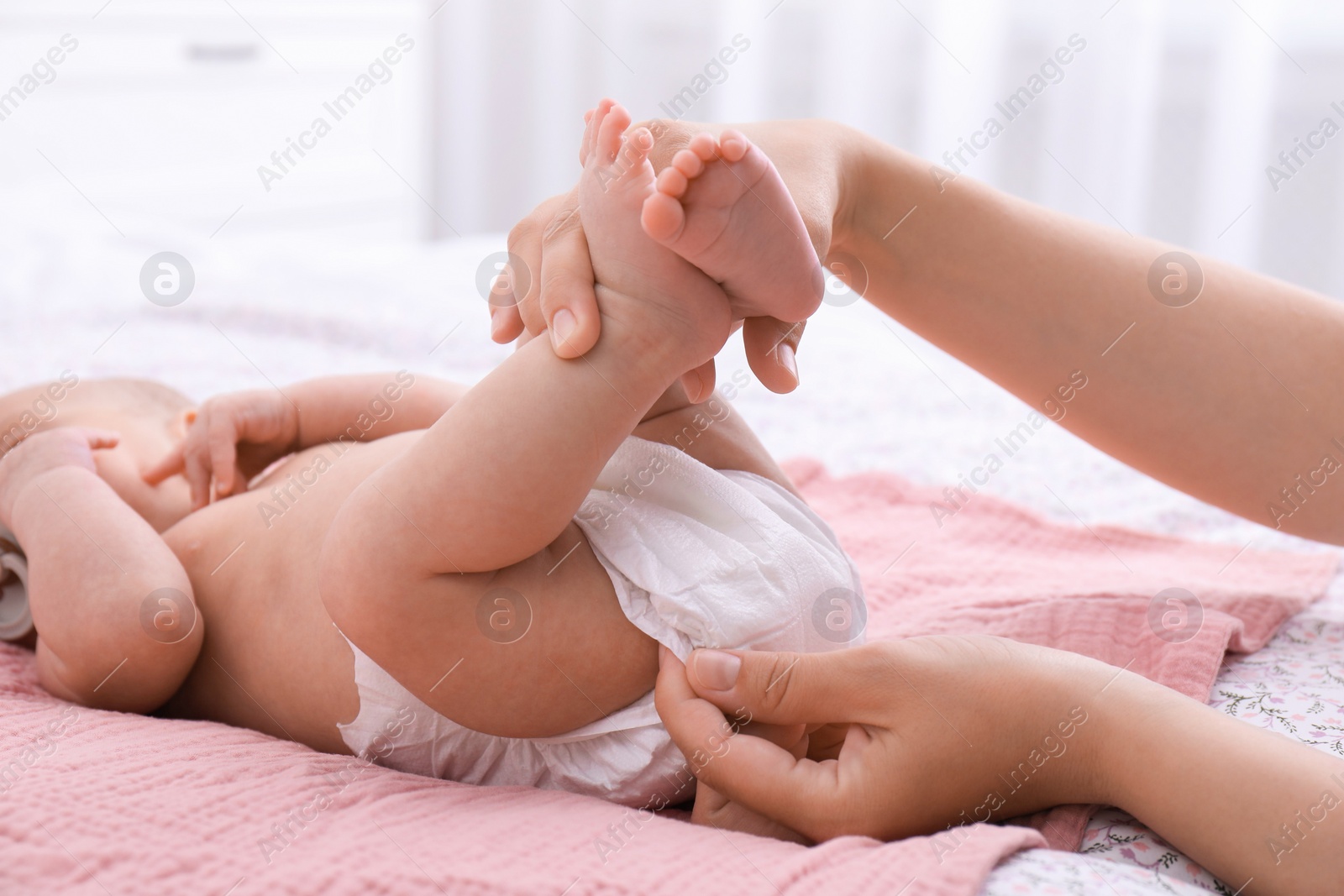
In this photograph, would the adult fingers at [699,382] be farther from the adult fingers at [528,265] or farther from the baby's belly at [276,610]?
the baby's belly at [276,610]

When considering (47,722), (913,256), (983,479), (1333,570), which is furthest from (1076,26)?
(47,722)

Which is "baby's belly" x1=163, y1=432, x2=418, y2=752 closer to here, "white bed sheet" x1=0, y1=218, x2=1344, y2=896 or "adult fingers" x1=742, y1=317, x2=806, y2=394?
"adult fingers" x1=742, y1=317, x2=806, y2=394

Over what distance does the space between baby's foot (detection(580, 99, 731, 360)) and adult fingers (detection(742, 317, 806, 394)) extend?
2.0 inches

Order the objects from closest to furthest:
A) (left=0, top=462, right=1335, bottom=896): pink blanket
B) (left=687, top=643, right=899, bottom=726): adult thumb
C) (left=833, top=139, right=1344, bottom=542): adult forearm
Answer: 1. (left=0, top=462, right=1335, bottom=896): pink blanket
2. (left=687, top=643, right=899, bottom=726): adult thumb
3. (left=833, top=139, right=1344, bottom=542): adult forearm

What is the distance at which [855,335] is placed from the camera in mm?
1911

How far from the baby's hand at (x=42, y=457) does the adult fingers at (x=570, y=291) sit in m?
0.55

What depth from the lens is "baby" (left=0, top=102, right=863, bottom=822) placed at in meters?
0.60

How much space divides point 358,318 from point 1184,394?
123cm

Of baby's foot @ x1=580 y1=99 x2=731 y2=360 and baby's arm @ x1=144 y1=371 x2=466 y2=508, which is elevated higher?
baby's foot @ x1=580 y1=99 x2=731 y2=360

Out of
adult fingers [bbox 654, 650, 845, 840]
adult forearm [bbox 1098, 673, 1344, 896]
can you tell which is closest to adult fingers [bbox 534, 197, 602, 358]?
adult fingers [bbox 654, 650, 845, 840]

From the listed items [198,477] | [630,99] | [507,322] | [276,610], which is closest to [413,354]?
[198,477]

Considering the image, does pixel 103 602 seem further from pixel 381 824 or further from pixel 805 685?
pixel 805 685

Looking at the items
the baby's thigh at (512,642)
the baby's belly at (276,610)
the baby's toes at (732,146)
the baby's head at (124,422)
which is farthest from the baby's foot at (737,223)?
the baby's head at (124,422)

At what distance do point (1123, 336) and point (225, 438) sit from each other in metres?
0.77
